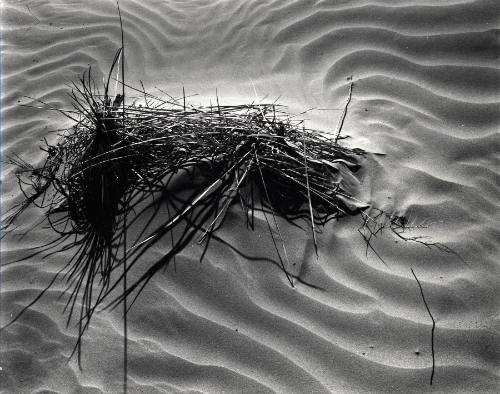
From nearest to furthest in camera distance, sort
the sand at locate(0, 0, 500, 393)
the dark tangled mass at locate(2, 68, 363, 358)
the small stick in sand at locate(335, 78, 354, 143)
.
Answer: the sand at locate(0, 0, 500, 393)
the dark tangled mass at locate(2, 68, 363, 358)
the small stick in sand at locate(335, 78, 354, 143)

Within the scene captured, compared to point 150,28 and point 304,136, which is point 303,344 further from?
point 150,28

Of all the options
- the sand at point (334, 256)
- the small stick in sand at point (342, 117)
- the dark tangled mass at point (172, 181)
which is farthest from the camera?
the small stick in sand at point (342, 117)

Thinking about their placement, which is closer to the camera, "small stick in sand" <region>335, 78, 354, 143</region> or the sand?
the sand

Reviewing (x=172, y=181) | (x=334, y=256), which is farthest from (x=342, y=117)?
(x=172, y=181)

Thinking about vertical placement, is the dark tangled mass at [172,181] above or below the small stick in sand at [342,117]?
below

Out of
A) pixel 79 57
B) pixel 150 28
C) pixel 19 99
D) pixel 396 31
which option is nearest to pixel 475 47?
pixel 396 31

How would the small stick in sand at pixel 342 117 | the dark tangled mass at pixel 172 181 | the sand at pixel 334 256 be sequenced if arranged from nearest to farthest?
the sand at pixel 334 256 < the dark tangled mass at pixel 172 181 < the small stick in sand at pixel 342 117

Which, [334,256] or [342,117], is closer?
[334,256]

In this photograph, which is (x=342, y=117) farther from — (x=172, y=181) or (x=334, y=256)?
(x=172, y=181)
